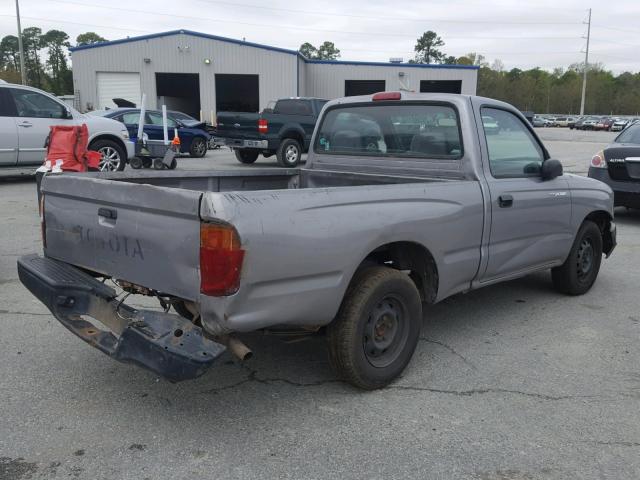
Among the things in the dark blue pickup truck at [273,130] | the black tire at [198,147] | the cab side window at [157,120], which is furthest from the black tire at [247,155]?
the cab side window at [157,120]

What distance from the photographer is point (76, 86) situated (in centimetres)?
3200

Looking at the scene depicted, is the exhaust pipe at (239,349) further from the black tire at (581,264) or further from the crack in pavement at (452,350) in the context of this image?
the black tire at (581,264)

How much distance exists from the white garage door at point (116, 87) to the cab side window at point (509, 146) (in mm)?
30606

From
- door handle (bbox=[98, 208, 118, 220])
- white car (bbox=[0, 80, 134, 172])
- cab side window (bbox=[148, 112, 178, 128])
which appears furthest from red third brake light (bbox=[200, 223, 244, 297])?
cab side window (bbox=[148, 112, 178, 128])

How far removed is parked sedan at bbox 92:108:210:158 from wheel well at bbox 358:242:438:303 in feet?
49.9

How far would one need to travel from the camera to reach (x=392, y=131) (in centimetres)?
476

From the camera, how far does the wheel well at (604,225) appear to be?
5.53 m

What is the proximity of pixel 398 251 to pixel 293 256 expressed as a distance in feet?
3.62

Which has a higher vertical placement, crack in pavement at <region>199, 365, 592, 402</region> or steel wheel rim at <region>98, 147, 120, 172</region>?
steel wheel rim at <region>98, 147, 120, 172</region>

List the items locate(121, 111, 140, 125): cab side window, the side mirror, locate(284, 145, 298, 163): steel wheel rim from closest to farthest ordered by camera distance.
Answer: the side mirror < locate(284, 145, 298, 163): steel wheel rim < locate(121, 111, 140, 125): cab side window

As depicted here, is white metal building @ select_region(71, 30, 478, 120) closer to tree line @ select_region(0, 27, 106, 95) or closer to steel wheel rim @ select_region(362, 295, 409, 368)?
steel wheel rim @ select_region(362, 295, 409, 368)

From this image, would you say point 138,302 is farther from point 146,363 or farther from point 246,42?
point 246,42

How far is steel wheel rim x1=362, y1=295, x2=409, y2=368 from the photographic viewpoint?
345 centimetres

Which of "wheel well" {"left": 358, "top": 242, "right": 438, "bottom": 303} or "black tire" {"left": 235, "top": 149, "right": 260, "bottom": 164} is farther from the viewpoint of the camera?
"black tire" {"left": 235, "top": 149, "right": 260, "bottom": 164}
